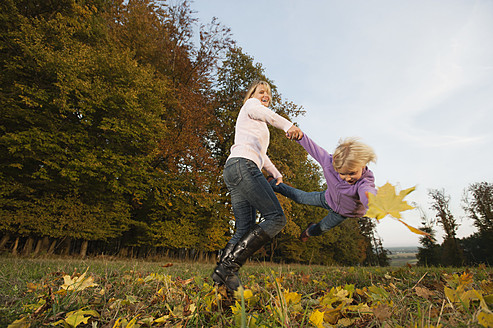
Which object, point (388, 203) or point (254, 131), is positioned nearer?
point (388, 203)

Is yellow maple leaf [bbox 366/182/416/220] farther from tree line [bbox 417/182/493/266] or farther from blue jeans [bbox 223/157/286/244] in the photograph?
tree line [bbox 417/182/493/266]

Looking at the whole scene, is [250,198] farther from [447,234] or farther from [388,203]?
[447,234]

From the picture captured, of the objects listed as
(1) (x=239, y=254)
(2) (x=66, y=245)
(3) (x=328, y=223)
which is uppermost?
(3) (x=328, y=223)

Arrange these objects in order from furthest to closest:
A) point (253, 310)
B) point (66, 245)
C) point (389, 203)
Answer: point (66, 245)
point (253, 310)
point (389, 203)

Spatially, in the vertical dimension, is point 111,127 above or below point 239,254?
above

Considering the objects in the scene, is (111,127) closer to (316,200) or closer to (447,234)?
(316,200)

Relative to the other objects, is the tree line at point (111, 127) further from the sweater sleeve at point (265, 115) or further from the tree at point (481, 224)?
the tree at point (481, 224)

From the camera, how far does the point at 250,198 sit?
2.17 metres

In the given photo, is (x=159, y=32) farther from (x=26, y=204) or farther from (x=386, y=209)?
(x=386, y=209)

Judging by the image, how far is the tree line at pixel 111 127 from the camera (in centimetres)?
890

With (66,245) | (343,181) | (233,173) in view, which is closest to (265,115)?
(233,173)

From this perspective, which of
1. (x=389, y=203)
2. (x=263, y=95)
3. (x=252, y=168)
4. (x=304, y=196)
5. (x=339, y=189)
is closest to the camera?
(x=389, y=203)

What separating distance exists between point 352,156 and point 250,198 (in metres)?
0.91

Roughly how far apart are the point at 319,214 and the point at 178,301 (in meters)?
23.9
